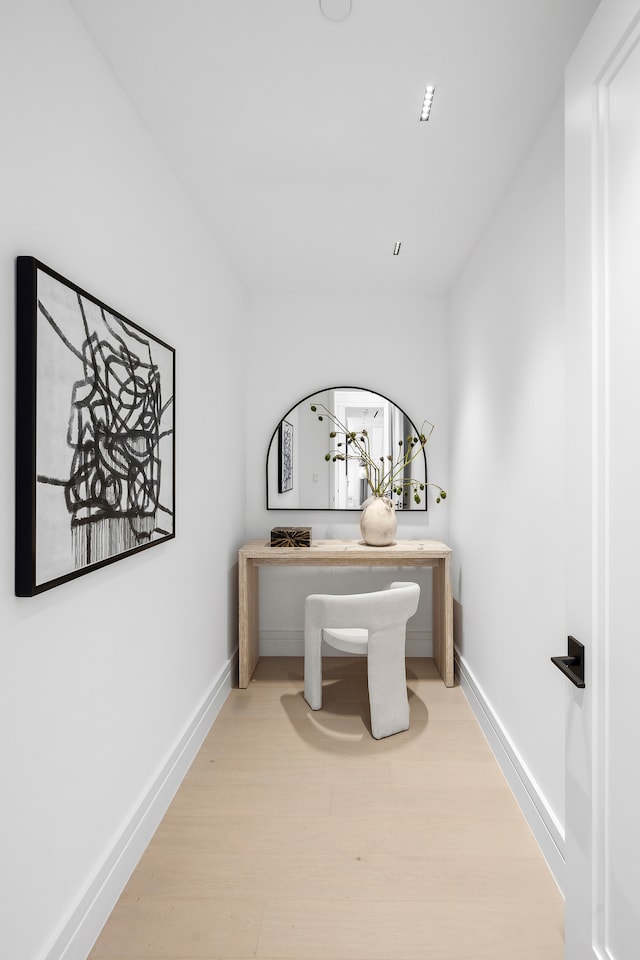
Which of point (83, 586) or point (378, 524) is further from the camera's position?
point (378, 524)

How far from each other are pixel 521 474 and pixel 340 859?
1484 mm

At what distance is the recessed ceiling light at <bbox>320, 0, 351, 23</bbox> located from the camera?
136 cm

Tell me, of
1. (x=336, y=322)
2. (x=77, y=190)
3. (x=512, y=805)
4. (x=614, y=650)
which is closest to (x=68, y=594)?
(x=77, y=190)

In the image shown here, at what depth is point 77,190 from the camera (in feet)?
4.62

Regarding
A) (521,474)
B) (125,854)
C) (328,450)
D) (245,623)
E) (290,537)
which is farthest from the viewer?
(328,450)

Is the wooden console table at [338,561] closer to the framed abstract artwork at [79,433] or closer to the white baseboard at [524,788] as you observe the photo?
the white baseboard at [524,788]

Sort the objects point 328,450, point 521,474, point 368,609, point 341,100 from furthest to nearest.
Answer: point 328,450 → point 368,609 → point 521,474 → point 341,100

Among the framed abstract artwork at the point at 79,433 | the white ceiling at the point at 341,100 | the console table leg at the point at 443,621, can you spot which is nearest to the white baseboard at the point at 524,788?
the console table leg at the point at 443,621

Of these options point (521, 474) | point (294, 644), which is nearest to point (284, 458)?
point (294, 644)

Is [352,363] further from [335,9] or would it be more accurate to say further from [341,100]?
[335,9]

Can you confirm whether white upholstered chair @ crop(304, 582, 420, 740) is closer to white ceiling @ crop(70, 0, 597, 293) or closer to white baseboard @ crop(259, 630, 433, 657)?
white baseboard @ crop(259, 630, 433, 657)

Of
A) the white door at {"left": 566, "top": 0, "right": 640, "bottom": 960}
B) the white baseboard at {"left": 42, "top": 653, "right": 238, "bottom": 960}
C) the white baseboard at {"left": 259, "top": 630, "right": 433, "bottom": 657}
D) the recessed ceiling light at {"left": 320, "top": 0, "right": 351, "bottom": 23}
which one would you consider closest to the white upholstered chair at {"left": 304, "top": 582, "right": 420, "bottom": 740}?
the white baseboard at {"left": 42, "top": 653, "right": 238, "bottom": 960}

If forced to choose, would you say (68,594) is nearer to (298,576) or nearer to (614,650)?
(614,650)

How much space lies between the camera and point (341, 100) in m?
1.74
